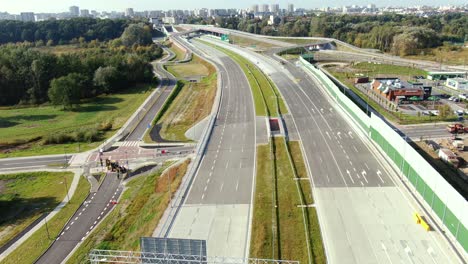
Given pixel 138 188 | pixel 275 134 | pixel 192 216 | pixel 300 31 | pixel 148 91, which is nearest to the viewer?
pixel 192 216

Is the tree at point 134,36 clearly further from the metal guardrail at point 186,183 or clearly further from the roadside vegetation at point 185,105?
the metal guardrail at point 186,183

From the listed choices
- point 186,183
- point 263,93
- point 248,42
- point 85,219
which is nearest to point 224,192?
point 186,183

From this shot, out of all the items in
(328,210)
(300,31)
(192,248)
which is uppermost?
(300,31)

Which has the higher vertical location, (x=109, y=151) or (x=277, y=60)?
(x=277, y=60)

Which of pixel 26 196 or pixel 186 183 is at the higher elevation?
pixel 186 183

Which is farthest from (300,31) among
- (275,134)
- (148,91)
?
(275,134)

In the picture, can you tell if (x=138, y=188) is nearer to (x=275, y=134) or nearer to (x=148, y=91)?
(x=275, y=134)

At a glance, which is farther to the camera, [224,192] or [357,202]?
[224,192]

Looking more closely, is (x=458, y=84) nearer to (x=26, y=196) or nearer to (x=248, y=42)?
(x=26, y=196)
